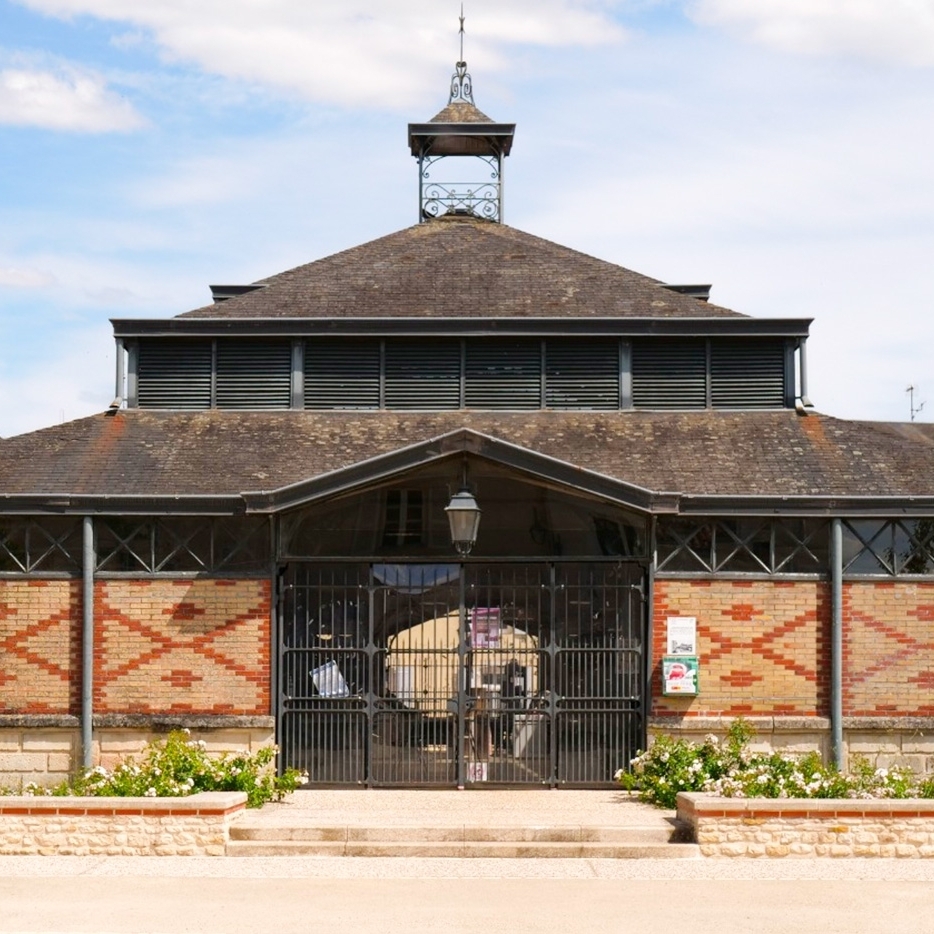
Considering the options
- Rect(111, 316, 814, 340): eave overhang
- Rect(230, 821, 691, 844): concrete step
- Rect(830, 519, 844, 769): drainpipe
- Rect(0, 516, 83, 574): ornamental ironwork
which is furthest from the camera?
Rect(111, 316, 814, 340): eave overhang

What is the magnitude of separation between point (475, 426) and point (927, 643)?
6232 millimetres

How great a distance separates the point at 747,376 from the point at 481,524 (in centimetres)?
509

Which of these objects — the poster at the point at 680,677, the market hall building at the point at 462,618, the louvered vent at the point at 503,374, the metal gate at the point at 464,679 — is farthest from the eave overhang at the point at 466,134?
the poster at the point at 680,677

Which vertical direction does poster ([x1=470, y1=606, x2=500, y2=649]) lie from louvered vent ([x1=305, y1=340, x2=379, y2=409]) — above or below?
below

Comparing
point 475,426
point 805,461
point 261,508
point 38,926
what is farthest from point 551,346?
point 38,926

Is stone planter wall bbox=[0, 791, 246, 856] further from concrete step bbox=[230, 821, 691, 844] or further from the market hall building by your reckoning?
the market hall building

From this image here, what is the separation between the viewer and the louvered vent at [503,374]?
2133 centimetres

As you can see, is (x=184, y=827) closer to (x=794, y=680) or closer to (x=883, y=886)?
(x=883, y=886)

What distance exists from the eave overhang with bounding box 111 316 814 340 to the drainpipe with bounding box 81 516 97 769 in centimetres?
408

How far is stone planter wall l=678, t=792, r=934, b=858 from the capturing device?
46.4 feet

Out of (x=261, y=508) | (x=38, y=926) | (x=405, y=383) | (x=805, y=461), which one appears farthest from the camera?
(x=405, y=383)

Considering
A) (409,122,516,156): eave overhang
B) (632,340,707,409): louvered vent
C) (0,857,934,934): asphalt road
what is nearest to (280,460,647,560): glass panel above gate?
(632,340,707,409): louvered vent

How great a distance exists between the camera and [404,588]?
719 inches

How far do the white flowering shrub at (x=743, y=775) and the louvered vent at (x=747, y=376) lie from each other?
5.17 meters
